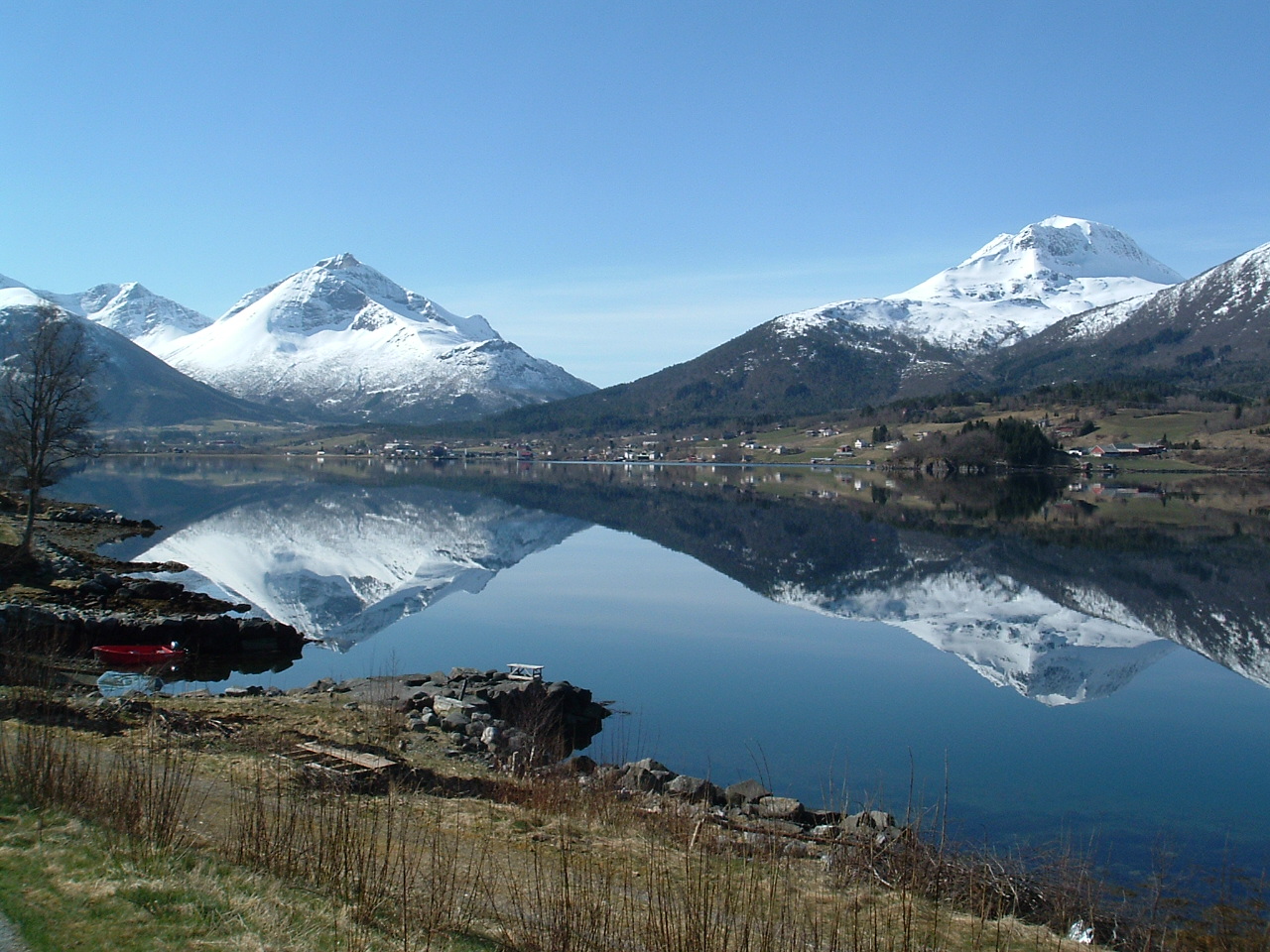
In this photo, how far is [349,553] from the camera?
4853cm

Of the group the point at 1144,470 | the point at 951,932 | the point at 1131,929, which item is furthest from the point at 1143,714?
the point at 1144,470

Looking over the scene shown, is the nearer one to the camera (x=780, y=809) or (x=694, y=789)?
(x=780, y=809)

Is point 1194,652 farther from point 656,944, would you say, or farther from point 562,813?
point 656,944

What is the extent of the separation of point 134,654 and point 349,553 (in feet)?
89.7

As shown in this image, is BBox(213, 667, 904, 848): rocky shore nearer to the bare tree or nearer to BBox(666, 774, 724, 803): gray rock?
BBox(666, 774, 724, 803): gray rock

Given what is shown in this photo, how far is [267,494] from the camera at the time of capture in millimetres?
83188

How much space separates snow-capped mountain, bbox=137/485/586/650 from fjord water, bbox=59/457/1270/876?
0.26 meters

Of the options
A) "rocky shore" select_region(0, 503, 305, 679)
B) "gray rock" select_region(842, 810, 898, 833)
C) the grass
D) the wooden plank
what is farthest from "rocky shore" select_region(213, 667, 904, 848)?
the grass

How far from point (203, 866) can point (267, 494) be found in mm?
82088

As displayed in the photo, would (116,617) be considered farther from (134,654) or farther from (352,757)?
(352,757)

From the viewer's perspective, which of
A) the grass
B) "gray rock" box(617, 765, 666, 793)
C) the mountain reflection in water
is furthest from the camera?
the mountain reflection in water

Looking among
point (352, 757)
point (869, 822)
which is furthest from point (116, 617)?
point (869, 822)

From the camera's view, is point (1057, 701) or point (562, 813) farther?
point (1057, 701)

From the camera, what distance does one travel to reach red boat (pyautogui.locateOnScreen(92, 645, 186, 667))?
21142 millimetres
